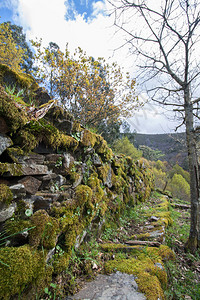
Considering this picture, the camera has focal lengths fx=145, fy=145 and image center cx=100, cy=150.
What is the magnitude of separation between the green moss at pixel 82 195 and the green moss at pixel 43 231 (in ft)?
2.26

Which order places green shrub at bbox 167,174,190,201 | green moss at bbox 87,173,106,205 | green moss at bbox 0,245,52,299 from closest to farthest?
green moss at bbox 0,245,52,299, green moss at bbox 87,173,106,205, green shrub at bbox 167,174,190,201

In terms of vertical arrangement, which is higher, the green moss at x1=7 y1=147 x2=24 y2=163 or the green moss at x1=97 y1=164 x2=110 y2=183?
the green moss at x1=7 y1=147 x2=24 y2=163

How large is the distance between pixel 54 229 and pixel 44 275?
44 cm

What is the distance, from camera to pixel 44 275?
155 centimetres

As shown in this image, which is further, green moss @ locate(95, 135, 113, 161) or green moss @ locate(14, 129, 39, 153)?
green moss @ locate(95, 135, 113, 161)

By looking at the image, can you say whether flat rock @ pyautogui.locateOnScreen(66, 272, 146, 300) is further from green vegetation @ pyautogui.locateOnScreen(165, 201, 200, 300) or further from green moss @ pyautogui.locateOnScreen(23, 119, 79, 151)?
green moss @ pyautogui.locateOnScreen(23, 119, 79, 151)

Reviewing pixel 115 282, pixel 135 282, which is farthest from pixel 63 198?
pixel 135 282

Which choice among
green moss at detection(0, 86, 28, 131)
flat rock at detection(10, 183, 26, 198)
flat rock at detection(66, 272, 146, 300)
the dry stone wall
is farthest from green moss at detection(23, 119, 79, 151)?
flat rock at detection(66, 272, 146, 300)

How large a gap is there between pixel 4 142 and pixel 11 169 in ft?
1.00

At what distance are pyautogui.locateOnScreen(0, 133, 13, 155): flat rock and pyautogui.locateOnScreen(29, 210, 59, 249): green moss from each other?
85 centimetres

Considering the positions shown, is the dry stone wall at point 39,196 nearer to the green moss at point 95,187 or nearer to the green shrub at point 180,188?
the green moss at point 95,187

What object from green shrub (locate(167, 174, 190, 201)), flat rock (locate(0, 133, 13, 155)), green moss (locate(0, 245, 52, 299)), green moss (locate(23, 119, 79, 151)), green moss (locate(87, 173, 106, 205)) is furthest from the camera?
green shrub (locate(167, 174, 190, 201))

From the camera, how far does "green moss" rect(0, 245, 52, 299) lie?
1.20 m

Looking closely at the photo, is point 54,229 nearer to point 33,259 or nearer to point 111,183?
point 33,259
